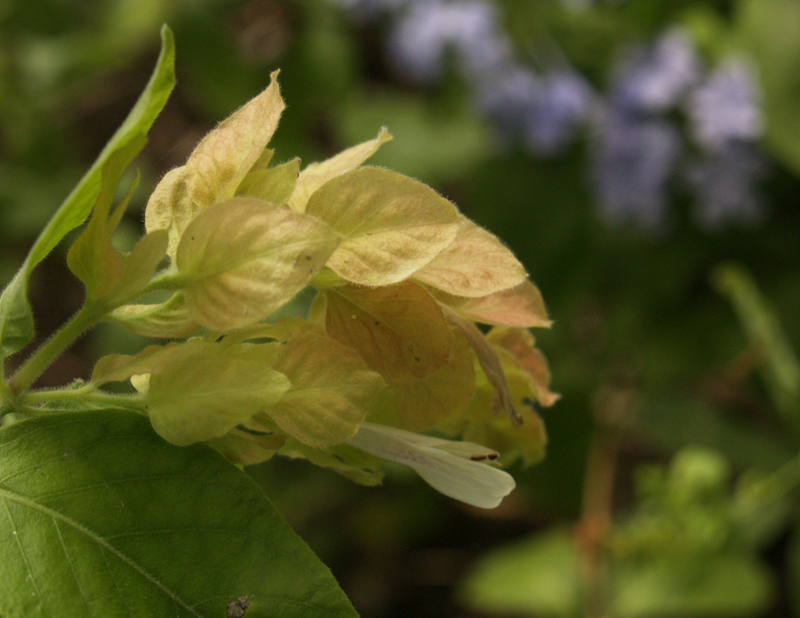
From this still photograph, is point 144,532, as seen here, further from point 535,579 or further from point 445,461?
point 535,579

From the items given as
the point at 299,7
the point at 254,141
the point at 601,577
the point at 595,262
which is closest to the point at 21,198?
the point at 299,7

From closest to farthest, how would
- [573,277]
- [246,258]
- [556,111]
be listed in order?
1. [246,258]
2. [556,111]
3. [573,277]

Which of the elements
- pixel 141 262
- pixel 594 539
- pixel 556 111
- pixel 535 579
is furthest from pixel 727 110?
pixel 141 262

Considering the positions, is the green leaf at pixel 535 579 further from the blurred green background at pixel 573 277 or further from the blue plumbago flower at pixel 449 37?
the blue plumbago flower at pixel 449 37

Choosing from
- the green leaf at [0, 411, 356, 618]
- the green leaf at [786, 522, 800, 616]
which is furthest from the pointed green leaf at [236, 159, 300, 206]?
the green leaf at [786, 522, 800, 616]

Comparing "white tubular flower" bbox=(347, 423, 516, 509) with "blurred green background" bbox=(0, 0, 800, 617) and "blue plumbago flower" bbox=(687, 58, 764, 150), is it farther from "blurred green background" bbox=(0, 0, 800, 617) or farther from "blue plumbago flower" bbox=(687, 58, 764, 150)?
"blue plumbago flower" bbox=(687, 58, 764, 150)

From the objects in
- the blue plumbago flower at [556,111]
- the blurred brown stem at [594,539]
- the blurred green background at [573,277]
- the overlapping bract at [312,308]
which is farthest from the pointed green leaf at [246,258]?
the blue plumbago flower at [556,111]
